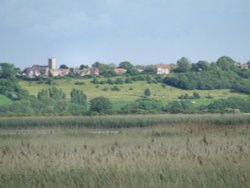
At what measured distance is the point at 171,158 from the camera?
48.5ft

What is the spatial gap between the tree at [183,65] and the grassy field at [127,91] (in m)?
23.4

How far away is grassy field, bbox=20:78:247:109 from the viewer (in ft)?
373

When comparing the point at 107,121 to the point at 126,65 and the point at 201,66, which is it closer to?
the point at 201,66

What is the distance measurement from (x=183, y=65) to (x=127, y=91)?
37832 mm

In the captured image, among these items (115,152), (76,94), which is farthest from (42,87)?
(115,152)

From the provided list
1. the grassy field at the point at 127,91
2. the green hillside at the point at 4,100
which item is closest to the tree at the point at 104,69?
the grassy field at the point at 127,91

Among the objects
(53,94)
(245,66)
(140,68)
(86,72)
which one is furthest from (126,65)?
(53,94)

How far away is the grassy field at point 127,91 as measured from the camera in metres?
114

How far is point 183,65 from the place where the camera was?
159875 millimetres

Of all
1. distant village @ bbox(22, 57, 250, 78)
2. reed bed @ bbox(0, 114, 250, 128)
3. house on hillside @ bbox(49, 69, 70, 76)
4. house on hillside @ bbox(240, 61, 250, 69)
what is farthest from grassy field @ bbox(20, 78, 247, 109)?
reed bed @ bbox(0, 114, 250, 128)

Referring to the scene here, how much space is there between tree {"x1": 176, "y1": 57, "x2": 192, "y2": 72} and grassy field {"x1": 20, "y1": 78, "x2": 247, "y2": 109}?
23.4 metres

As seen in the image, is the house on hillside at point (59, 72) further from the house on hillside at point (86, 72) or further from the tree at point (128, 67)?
the tree at point (128, 67)

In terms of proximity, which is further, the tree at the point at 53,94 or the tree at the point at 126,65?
the tree at the point at 126,65

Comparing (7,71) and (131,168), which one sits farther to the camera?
(7,71)
